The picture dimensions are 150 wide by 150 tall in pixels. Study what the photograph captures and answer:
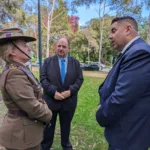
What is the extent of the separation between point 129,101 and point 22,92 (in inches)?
36.9

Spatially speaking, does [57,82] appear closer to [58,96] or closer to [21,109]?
[58,96]

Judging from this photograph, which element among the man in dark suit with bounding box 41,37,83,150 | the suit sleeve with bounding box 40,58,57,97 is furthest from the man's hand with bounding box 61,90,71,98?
the suit sleeve with bounding box 40,58,57,97

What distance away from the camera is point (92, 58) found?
4528cm

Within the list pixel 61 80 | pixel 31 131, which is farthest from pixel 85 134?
pixel 31 131

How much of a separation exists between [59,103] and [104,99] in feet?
4.56

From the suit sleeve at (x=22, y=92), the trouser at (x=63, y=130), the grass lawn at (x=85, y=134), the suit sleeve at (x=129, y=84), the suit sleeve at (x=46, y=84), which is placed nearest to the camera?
the suit sleeve at (x=129, y=84)

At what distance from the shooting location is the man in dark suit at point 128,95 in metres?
1.75

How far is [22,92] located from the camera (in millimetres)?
1951

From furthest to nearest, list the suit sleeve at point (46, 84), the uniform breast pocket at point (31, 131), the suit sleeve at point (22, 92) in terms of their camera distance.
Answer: the suit sleeve at point (46, 84) < the uniform breast pocket at point (31, 131) < the suit sleeve at point (22, 92)

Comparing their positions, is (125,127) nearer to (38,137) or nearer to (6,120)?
(38,137)

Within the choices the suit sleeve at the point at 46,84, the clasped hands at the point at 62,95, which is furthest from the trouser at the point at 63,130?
the suit sleeve at the point at 46,84

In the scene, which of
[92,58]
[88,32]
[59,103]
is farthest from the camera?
[92,58]

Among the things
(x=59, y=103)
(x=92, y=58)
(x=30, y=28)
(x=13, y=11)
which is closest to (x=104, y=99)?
(x=59, y=103)

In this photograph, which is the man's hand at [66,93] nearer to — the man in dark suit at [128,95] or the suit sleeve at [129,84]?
the man in dark suit at [128,95]
